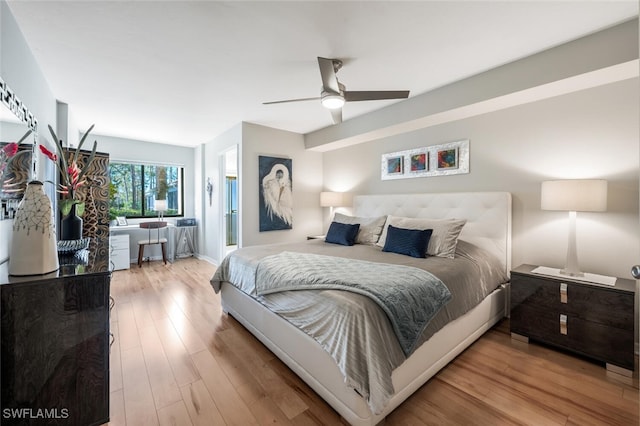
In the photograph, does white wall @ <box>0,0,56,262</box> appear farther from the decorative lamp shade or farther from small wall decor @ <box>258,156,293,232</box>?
the decorative lamp shade

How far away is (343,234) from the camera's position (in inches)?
132

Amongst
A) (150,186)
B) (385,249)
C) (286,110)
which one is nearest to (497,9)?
(385,249)

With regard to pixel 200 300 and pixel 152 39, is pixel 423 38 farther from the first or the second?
pixel 200 300

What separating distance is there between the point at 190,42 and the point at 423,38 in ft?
6.06

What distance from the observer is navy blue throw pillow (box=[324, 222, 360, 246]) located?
3.31m

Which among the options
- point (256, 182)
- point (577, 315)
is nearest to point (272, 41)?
point (256, 182)

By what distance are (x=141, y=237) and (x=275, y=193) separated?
10.4ft

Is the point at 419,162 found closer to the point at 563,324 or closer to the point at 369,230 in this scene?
the point at 369,230

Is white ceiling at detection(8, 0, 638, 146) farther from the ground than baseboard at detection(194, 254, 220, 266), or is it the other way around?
white ceiling at detection(8, 0, 638, 146)

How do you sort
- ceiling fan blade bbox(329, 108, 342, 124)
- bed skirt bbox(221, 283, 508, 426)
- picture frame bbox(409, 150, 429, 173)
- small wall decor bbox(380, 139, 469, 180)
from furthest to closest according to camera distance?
picture frame bbox(409, 150, 429, 173), small wall decor bbox(380, 139, 469, 180), ceiling fan blade bbox(329, 108, 342, 124), bed skirt bbox(221, 283, 508, 426)

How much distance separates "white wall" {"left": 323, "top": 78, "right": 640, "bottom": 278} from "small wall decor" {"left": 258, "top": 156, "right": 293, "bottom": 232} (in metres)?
2.39

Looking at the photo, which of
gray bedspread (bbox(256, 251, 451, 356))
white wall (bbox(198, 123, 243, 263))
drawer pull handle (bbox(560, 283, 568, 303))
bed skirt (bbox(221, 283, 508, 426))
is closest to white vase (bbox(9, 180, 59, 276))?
gray bedspread (bbox(256, 251, 451, 356))

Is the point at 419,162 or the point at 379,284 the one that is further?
the point at 419,162

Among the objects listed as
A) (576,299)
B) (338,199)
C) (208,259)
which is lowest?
(208,259)
